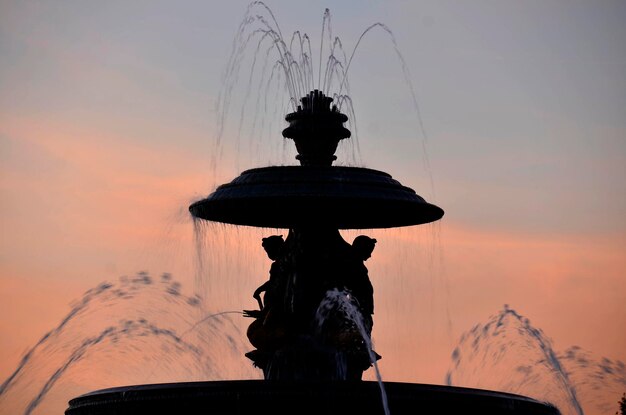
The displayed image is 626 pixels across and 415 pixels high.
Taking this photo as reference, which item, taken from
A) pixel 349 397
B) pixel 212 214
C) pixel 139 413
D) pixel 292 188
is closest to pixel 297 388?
pixel 349 397

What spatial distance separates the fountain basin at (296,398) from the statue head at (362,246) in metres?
4.78

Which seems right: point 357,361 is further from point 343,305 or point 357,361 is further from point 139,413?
point 139,413

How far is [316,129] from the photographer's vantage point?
21422 millimetres

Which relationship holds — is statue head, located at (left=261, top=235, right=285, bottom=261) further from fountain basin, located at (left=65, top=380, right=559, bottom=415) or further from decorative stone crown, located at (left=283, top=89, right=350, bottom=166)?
fountain basin, located at (left=65, top=380, right=559, bottom=415)

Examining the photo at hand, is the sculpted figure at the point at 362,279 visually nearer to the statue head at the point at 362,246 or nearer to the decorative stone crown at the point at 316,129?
the statue head at the point at 362,246

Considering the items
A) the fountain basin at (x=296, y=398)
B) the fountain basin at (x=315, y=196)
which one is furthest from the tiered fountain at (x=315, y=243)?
the fountain basin at (x=296, y=398)

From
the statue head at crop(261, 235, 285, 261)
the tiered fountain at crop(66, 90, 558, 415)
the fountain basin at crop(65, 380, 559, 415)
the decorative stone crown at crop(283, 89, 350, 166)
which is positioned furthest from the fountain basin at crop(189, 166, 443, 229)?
the fountain basin at crop(65, 380, 559, 415)

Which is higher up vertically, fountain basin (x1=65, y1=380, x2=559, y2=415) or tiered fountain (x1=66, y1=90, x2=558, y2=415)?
tiered fountain (x1=66, y1=90, x2=558, y2=415)

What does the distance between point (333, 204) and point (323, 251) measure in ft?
4.00

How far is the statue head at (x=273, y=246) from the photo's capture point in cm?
2111

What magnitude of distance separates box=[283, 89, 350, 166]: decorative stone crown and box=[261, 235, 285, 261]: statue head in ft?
4.11

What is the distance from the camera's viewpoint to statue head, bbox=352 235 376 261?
2097cm

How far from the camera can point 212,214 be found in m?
21.7

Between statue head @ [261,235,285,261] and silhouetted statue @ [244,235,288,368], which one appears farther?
statue head @ [261,235,285,261]
